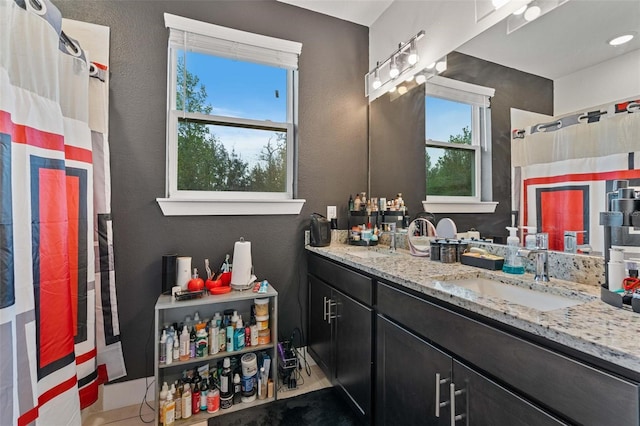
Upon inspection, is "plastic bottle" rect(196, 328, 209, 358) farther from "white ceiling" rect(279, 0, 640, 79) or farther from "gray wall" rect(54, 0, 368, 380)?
"white ceiling" rect(279, 0, 640, 79)

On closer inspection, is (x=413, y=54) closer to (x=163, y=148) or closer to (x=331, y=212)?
(x=331, y=212)

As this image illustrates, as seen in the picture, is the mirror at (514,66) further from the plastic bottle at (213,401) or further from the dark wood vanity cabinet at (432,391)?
the plastic bottle at (213,401)

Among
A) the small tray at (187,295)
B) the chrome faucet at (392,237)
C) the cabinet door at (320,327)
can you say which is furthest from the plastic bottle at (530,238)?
the small tray at (187,295)

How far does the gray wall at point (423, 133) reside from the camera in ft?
4.56

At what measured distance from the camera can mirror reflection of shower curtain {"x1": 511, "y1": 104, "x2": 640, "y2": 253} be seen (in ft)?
3.37

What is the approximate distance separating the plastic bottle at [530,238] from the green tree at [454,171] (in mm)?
385

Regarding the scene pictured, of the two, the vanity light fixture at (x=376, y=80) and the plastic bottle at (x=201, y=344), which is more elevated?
the vanity light fixture at (x=376, y=80)

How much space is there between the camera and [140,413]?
5.71 ft

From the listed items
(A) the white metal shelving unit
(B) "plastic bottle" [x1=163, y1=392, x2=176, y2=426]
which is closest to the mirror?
(A) the white metal shelving unit

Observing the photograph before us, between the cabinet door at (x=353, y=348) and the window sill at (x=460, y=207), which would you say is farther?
the window sill at (x=460, y=207)

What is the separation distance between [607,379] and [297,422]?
1.50 m

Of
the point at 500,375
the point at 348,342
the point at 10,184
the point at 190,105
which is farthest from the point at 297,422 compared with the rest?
the point at 190,105

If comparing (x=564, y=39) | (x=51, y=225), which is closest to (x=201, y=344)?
(x=51, y=225)

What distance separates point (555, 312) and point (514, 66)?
3.94ft
